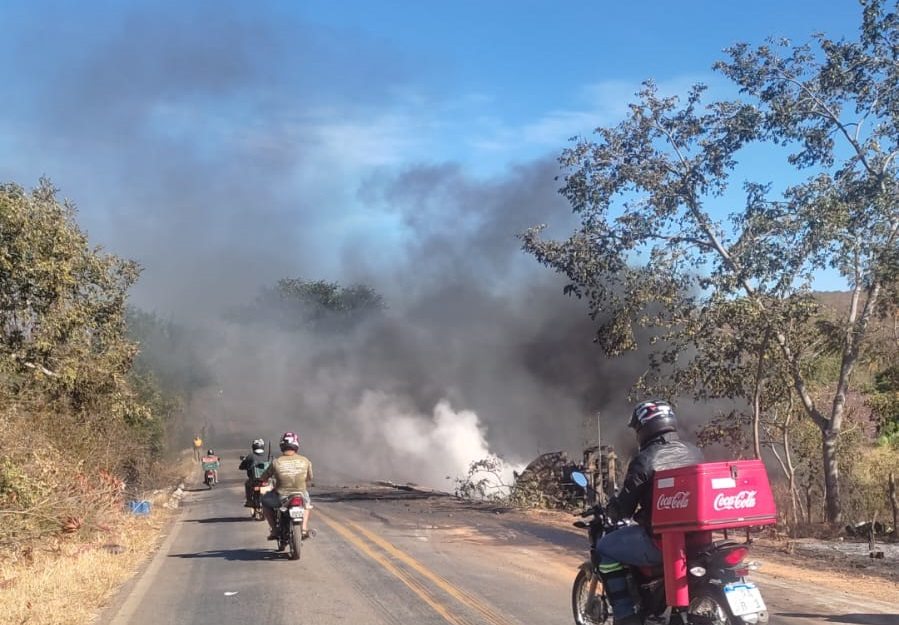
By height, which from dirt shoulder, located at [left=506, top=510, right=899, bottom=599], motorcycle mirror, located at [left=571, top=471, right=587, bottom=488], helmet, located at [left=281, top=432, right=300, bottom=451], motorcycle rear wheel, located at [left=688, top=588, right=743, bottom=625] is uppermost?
helmet, located at [left=281, top=432, right=300, bottom=451]

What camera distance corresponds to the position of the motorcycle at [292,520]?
10.3 m

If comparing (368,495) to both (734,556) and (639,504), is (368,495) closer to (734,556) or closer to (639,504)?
(639,504)

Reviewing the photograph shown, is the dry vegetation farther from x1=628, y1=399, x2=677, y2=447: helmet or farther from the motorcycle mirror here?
x1=628, y1=399, x2=677, y2=447: helmet

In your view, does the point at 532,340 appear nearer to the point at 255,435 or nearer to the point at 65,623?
the point at 255,435

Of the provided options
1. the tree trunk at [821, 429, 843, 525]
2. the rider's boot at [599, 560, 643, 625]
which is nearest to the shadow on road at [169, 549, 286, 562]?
the rider's boot at [599, 560, 643, 625]

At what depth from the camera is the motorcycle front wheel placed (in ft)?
18.6

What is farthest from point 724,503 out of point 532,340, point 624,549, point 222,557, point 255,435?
point 255,435

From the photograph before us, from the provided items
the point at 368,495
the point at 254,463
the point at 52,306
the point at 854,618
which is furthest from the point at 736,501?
the point at 368,495

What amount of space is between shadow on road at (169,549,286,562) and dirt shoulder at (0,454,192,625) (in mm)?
624

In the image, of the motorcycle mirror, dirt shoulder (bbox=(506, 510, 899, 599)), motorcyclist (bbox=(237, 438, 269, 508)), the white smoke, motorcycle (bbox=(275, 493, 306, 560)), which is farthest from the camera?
the white smoke

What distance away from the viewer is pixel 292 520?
33.7ft

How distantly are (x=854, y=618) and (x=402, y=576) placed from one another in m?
4.36

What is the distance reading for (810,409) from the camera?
16.0m

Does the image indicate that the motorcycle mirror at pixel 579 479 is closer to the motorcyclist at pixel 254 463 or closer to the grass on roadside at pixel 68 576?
the grass on roadside at pixel 68 576
